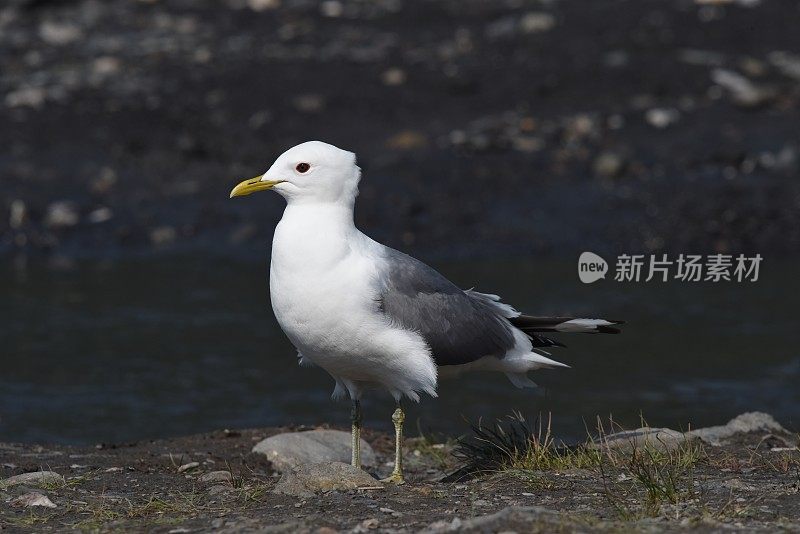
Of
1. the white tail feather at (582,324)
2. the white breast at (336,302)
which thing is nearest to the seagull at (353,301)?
the white breast at (336,302)

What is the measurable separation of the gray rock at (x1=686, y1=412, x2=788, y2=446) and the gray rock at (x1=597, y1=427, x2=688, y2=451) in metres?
0.31

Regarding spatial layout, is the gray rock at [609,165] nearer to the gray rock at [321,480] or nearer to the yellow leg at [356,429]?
the yellow leg at [356,429]

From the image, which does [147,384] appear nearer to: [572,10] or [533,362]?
[533,362]

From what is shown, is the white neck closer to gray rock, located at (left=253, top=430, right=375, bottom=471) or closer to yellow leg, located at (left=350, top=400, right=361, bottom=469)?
yellow leg, located at (left=350, top=400, right=361, bottom=469)

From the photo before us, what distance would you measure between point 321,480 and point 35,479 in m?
1.41

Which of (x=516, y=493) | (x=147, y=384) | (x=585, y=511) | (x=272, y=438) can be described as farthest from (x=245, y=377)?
(x=585, y=511)

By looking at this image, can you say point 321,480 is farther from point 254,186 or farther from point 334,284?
point 254,186

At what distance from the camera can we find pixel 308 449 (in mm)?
7766

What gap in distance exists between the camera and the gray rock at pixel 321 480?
244 inches

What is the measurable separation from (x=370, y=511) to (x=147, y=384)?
489 cm

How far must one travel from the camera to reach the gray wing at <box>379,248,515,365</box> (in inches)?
266

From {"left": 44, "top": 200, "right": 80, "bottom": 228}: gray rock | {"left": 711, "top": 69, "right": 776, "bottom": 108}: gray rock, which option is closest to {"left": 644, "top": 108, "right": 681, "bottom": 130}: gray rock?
{"left": 711, "top": 69, "right": 776, "bottom": 108}: gray rock

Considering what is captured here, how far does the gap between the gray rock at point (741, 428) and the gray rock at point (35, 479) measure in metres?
3.43

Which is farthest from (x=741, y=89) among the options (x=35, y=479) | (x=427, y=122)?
(x=35, y=479)
